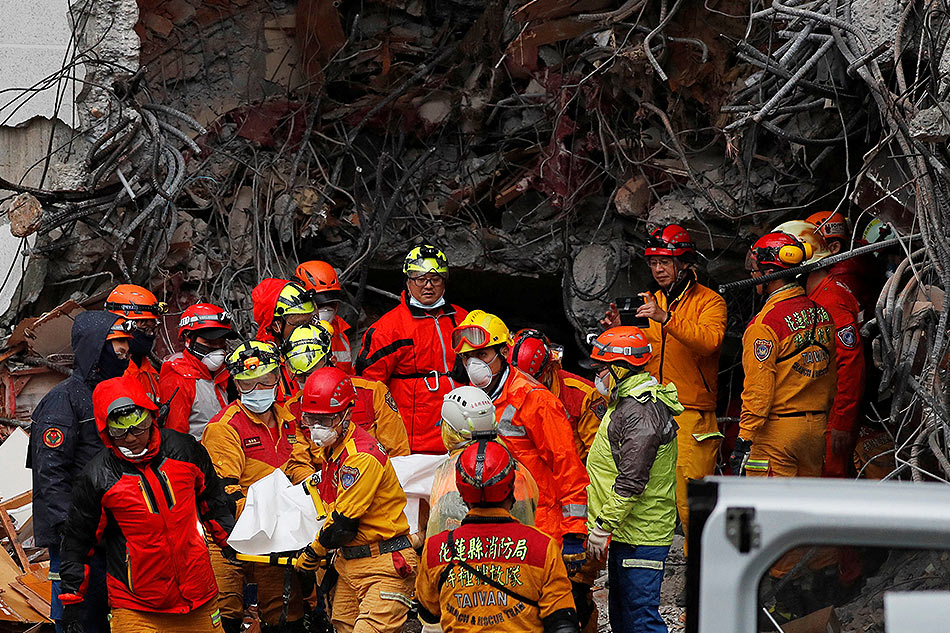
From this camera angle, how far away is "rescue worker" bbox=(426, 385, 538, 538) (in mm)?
4762

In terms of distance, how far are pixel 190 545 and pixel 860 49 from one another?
4498 millimetres

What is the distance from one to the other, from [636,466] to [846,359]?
2.00 meters

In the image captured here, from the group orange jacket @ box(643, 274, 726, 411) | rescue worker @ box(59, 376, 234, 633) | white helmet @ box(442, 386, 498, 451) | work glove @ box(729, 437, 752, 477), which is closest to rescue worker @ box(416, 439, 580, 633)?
white helmet @ box(442, 386, 498, 451)

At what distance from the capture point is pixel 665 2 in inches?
293

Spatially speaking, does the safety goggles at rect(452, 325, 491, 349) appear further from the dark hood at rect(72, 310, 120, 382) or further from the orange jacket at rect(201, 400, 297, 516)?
the dark hood at rect(72, 310, 120, 382)

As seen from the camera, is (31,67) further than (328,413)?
Yes

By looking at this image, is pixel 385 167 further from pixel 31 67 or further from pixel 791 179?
pixel 791 179

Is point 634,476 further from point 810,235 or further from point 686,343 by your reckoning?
point 810,235

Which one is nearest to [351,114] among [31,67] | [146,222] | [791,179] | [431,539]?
[146,222]

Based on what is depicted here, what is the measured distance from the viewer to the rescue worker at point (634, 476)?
5234mm

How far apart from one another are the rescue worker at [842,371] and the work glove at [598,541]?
2096 millimetres

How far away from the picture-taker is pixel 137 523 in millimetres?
4887

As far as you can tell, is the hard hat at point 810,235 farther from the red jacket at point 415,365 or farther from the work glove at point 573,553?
the work glove at point 573,553

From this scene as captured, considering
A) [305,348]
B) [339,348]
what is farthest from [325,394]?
[339,348]
